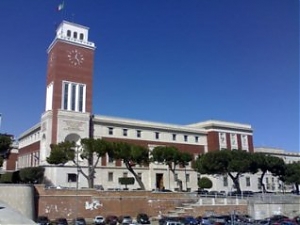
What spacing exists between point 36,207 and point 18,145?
44.0 m

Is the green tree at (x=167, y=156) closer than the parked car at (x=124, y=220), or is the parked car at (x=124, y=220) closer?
the parked car at (x=124, y=220)

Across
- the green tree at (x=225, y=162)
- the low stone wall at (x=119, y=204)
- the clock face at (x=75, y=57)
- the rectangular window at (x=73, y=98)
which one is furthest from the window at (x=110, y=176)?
the clock face at (x=75, y=57)

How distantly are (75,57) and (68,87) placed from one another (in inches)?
204

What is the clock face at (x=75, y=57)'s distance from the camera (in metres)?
62.4

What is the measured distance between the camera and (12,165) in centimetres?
8538

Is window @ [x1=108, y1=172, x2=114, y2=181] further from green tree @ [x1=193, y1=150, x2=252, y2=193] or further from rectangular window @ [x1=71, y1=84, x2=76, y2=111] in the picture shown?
green tree @ [x1=193, y1=150, x2=252, y2=193]

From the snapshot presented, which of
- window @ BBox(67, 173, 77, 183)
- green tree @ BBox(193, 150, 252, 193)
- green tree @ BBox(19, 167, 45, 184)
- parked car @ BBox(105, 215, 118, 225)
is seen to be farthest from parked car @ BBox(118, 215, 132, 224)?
green tree @ BBox(193, 150, 252, 193)

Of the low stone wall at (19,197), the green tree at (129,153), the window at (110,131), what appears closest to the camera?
the low stone wall at (19,197)

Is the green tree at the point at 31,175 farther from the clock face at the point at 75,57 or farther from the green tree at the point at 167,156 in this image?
the clock face at the point at 75,57

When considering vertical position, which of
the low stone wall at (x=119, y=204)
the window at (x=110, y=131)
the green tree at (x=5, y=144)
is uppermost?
the window at (x=110, y=131)

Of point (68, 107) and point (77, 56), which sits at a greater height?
point (77, 56)

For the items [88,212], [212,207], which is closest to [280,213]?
[212,207]

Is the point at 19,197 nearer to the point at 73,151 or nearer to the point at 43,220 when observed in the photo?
the point at 43,220

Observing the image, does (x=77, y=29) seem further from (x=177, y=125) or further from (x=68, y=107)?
(x=177, y=125)
